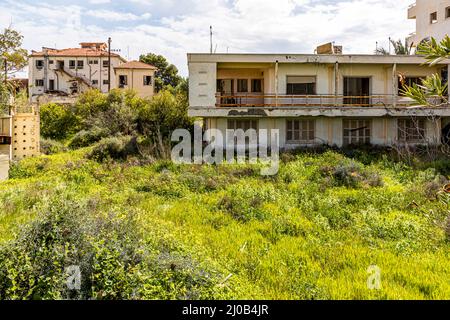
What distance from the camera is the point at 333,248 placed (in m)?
8.37

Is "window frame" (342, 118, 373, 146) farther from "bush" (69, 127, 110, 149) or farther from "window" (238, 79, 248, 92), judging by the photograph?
"bush" (69, 127, 110, 149)

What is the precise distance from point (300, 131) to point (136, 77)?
29.2 metres

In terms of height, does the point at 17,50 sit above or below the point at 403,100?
above

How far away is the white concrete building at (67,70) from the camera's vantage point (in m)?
50.4

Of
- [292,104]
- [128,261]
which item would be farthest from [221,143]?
[128,261]

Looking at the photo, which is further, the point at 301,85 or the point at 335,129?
the point at 301,85

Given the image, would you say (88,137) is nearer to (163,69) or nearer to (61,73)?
(61,73)

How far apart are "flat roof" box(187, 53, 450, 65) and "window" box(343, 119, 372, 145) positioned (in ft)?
12.7

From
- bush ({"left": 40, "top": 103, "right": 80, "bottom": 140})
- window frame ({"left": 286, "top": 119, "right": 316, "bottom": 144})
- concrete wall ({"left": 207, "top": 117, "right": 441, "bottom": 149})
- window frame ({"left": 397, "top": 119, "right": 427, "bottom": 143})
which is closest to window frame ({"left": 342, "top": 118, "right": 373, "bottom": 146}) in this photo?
concrete wall ({"left": 207, "top": 117, "right": 441, "bottom": 149})

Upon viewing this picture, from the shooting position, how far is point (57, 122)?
94.1 ft

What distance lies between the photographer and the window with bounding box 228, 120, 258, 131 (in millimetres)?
22281

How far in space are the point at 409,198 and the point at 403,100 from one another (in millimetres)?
13009

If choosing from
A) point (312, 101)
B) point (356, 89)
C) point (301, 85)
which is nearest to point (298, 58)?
point (301, 85)
